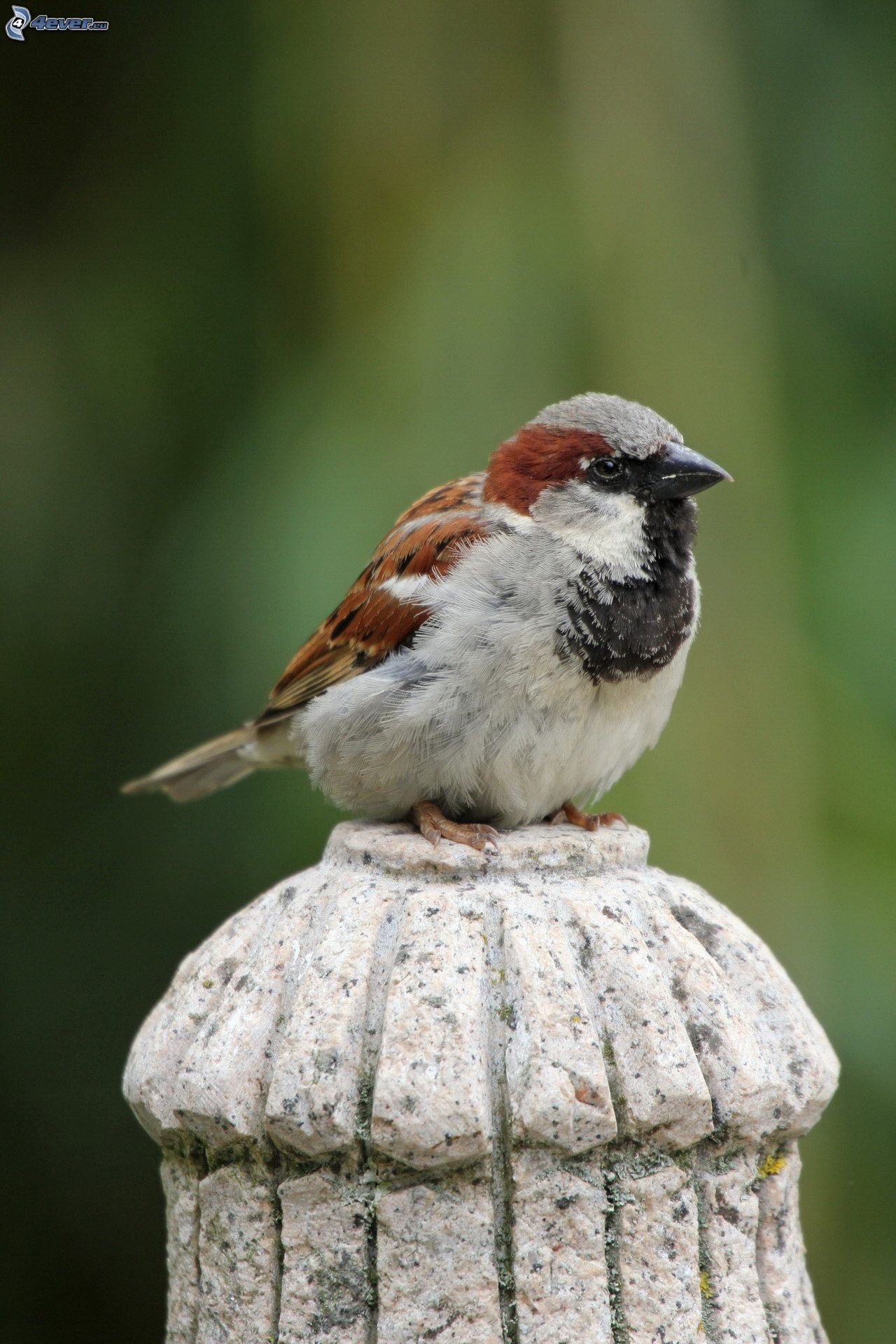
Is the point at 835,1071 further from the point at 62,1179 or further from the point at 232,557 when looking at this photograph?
the point at 62,1179

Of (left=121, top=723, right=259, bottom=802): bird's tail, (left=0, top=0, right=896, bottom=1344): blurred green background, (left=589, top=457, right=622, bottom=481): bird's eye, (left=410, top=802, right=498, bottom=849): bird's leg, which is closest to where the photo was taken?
(left=410, top=802, right=498, bottom=849): bird's leg

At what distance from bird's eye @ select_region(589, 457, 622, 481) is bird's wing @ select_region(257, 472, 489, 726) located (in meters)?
0.20

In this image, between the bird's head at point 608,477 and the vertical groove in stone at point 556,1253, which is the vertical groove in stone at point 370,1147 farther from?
the bird's head at point 608,477

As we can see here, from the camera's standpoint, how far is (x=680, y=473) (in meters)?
2.20

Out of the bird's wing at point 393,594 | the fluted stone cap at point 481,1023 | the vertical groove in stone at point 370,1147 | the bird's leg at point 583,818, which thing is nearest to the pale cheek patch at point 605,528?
the bird's wing at point 393,594

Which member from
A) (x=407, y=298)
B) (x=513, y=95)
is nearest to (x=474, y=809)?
(x=407, y=298)

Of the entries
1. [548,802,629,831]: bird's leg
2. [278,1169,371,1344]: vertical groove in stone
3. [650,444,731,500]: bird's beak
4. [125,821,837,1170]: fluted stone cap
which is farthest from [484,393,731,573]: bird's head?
[278,1169,371,1344]: vertical groove in stone

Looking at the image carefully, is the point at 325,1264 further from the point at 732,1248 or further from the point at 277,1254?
the point at 732,1248

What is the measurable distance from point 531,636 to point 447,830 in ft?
1.14

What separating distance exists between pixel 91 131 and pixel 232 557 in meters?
1.21

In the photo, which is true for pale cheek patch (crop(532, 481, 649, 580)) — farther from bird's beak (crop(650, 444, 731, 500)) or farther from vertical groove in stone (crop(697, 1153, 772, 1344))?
vertical groove in stone (crop(697, 1153, 772, 1344))

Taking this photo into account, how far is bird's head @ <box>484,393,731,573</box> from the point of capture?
223cm

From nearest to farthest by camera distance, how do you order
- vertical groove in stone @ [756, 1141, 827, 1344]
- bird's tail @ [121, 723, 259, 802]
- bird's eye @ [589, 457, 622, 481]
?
vertical groove in stone @ [756, 1141, 827, 1344] < bird's eye @ [589, 457, 622, 481] < bird's tail @ [121, 723, 259, 802]

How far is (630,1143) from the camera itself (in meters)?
1.54
